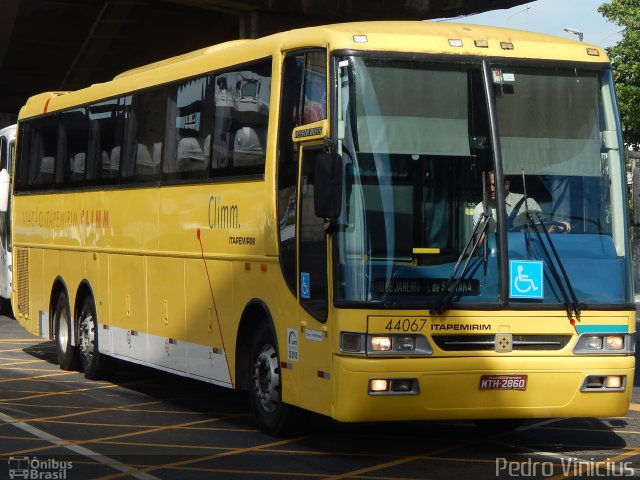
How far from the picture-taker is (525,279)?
1039 cm

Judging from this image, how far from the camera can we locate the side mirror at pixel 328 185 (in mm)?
10016

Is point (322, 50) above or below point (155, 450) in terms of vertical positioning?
above

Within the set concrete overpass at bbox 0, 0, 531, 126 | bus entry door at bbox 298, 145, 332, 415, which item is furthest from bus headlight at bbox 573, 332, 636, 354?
concrete overpass at bbox 0, 0, 531, 126

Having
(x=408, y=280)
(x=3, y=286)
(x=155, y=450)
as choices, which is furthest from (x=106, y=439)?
(x=3, y=286)

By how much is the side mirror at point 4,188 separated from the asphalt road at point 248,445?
33.1 feet

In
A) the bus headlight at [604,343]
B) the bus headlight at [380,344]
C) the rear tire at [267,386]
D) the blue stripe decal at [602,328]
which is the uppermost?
the blue stripe decal at [602,328]

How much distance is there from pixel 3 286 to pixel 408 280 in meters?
16.2

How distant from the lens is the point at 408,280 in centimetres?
1012

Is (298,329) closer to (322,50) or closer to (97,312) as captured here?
(322,50)

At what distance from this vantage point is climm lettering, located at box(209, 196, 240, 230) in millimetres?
12195

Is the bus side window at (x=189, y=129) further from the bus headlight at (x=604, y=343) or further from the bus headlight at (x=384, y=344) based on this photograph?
the bus headlight at (x=604, y=343)

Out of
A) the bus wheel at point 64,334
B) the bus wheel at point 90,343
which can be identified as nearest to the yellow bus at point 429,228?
the bus wheel at point 90,343

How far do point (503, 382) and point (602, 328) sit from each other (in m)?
0.90

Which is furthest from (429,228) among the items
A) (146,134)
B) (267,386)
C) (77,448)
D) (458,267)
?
(146,134)
